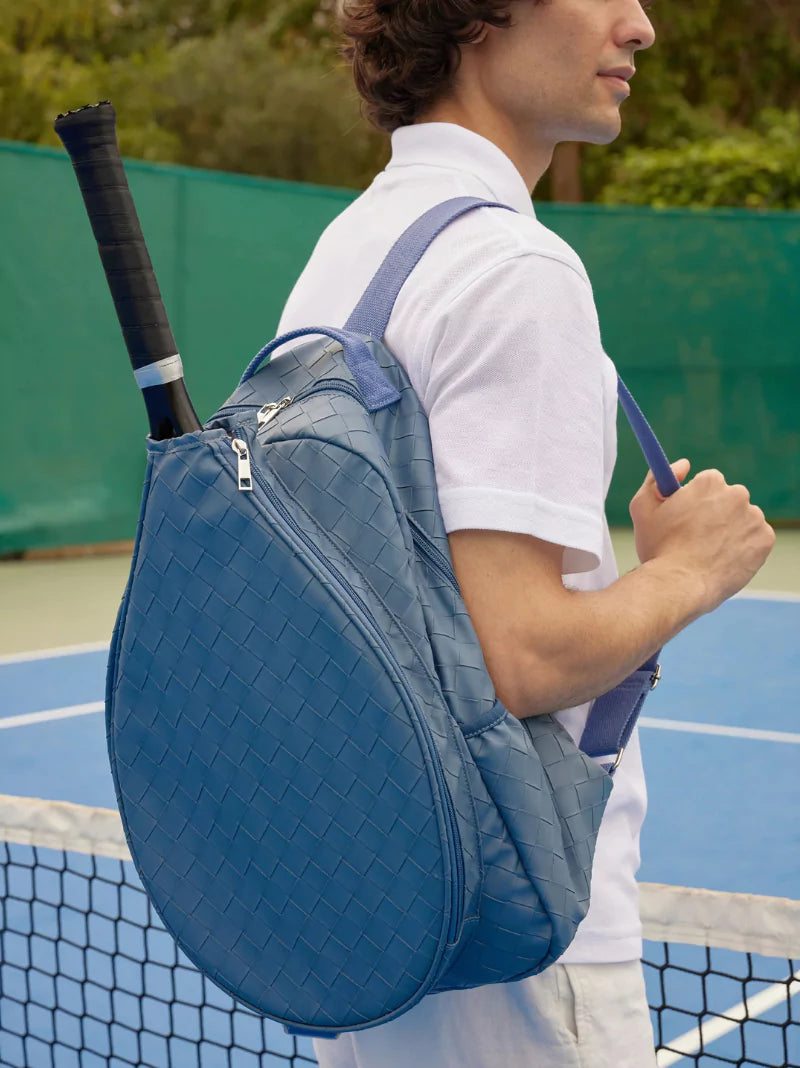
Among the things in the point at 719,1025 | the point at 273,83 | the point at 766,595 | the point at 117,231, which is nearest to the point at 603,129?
the point at 117,231

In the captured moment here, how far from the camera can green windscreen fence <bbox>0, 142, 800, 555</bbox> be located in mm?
7746

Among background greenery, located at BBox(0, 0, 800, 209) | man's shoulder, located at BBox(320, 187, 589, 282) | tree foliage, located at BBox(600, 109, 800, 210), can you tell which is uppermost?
man's shoulder, located at BBox(320, 187, 589, 282)

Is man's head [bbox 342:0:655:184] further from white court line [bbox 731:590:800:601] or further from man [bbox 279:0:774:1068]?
white court line [bbox 731:590:800:601]

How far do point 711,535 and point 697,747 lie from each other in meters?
3.73

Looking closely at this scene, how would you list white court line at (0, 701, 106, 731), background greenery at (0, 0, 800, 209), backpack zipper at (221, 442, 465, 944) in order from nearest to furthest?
backpack zipper at (221, 442, 465, 944)
white court line at (0, 701, 106, 731)
background greenery at (0, 0, 800, 209)

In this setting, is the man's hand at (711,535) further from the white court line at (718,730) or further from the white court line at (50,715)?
the white court line at (50,715)

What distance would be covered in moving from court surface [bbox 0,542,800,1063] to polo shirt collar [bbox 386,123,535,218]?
2.42 metres

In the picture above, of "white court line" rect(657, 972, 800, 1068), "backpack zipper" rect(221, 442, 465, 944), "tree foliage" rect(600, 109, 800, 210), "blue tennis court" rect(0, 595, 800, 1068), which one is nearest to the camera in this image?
"backpack zipper" rect(221, 442, 465, 944)

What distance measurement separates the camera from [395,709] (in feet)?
3.07

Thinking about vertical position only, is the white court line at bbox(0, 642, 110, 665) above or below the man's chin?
below

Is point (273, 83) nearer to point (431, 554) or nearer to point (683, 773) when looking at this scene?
point (683, 773)

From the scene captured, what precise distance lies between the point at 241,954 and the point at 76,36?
A: 22.1m

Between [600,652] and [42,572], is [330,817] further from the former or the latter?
[42,572]

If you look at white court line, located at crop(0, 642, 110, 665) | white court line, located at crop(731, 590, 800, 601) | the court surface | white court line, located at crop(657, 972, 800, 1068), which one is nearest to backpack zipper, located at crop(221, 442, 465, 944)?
white court line, located at crop(657, 972, 800, 1068)
